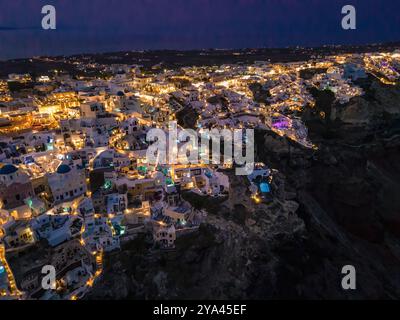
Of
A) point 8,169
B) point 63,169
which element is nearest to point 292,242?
point 63,169

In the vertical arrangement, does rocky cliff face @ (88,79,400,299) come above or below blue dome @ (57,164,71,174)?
below

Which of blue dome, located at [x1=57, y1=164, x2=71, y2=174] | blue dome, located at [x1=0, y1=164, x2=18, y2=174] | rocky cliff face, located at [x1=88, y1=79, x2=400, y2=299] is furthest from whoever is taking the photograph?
blue dome, located at [x1=57, y1=164, x2=71, y2=174]

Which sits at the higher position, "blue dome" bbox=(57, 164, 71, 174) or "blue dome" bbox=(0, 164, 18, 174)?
"blue dome" bbox=(0, 164, 18, 174)

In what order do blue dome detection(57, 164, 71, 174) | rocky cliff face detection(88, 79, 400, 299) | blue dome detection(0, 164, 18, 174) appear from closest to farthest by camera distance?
rocky cliff face detection(88, 79, 400, 299)
blue dome detection(0, 164, 18, 174)
blue dome detection(57, 164, 71, 174)

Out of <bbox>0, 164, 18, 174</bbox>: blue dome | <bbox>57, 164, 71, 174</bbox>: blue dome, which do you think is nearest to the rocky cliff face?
<bbox>57, 164, 71, 174</bbox>: blue dome

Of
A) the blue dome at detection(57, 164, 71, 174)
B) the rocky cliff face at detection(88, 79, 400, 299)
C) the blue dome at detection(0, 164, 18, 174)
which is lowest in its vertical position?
the rocky cliff face at detection(88, 79, 400, 299)

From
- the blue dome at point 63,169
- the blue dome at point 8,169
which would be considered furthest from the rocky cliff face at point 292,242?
the blue dome at point 8,169

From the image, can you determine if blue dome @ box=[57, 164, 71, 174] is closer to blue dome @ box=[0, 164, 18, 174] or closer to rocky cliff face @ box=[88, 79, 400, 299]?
blue dome @ box=[0, 164, 18, 174]

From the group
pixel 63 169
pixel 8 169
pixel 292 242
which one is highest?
pixel 8 169

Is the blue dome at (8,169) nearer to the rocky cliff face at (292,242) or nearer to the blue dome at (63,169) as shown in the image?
the blue dome at (63,169)

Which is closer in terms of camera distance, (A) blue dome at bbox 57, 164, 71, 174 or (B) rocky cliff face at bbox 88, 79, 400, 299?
(B) rocky cliff face at bbox 88, 79, 400, 299

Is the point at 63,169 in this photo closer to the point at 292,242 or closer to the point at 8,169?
the point at 8,169
